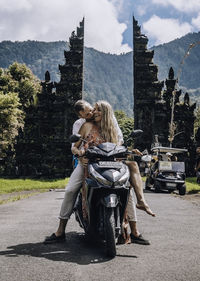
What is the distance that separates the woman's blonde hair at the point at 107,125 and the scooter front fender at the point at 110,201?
0.89 meters

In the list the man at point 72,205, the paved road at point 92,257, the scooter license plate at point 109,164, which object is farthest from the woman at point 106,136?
the paved road at point 92,257

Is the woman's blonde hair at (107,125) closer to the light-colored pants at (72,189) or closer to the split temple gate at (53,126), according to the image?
the light-colored pants at (72,189)

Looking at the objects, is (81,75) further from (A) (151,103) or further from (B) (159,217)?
(B) (159,217)

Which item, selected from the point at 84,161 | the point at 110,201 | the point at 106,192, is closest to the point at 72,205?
the point at 84,161

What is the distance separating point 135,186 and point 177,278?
1579mm

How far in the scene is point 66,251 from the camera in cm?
421

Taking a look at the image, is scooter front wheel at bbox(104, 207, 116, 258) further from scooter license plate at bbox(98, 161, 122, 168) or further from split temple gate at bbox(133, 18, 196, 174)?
split temple gate at bbox(133, 18, 196, 174)

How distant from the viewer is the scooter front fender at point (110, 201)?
3863 millimetres

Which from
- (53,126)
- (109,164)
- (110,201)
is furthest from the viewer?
(53,126)

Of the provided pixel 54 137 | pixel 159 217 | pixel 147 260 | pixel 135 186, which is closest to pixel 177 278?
pixel 147 260

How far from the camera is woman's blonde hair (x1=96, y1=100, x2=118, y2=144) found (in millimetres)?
4605

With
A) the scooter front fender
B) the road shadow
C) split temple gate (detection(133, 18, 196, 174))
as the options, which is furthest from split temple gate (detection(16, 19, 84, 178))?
the scooter front fender

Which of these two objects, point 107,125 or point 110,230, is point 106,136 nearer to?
point 107,125

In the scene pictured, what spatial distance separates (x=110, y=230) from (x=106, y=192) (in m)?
0.46
